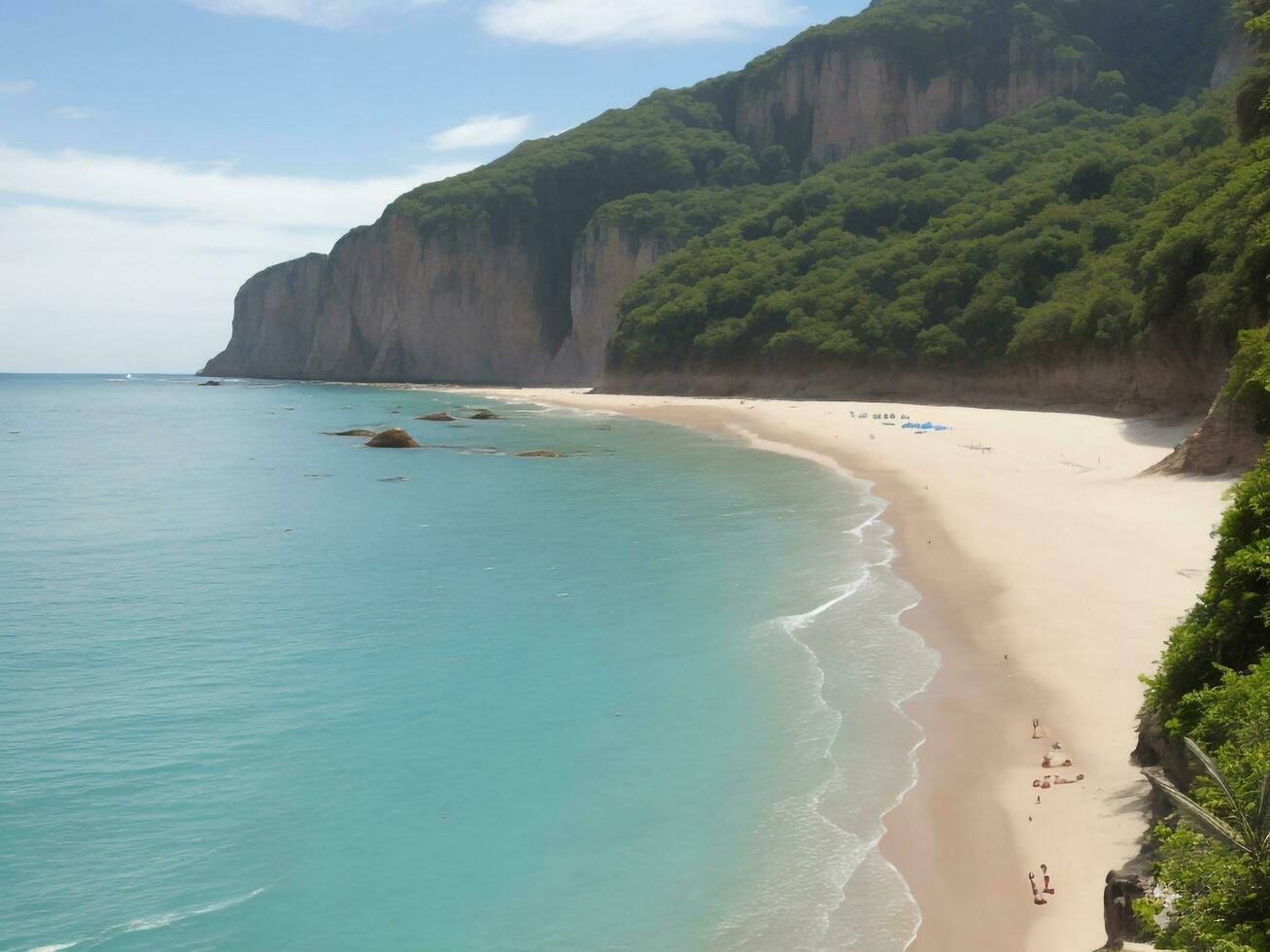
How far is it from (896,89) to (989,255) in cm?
7660

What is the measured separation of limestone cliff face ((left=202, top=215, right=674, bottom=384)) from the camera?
Answer: 135 metres

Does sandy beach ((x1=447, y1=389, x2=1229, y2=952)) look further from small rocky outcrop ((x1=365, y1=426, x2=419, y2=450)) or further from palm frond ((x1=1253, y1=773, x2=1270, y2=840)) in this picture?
small rocky outcrop ((x1=365, y1=426, x2=419, y2=450))

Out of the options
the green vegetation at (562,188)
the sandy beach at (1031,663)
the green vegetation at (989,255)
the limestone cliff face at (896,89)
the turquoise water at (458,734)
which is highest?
the limestone cliff face at (896,89)

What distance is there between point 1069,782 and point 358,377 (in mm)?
163665

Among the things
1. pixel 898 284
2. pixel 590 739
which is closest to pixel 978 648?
pixel 590 739

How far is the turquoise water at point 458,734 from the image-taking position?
8.51 metres

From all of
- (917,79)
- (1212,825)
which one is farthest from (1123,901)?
(917,79)

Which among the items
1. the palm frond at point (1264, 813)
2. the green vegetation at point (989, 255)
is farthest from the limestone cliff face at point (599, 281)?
the palm frond at point (1264, 813)

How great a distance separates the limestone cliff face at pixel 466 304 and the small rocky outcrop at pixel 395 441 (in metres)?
82.7

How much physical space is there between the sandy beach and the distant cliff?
10602 cm

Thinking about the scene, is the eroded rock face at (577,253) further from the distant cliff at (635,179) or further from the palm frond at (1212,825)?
the palm frond at (1212,825)

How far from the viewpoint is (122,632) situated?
1689 centimetres

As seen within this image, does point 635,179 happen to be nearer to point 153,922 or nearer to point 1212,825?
point 153,922

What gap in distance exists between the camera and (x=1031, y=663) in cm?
1373
